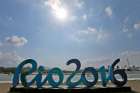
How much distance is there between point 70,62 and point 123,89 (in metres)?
5.09

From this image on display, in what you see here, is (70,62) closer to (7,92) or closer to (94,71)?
(94,71)

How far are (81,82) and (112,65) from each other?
11.0 feet

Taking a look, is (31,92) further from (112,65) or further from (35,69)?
(112,65)

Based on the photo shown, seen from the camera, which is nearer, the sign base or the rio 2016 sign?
the sign base

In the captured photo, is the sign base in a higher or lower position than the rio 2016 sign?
lower

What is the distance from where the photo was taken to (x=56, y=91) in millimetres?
20000

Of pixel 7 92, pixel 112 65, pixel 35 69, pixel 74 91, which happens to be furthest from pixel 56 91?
pixel 112 65

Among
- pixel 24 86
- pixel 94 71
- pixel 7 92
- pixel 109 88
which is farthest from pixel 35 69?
pixel 109 88

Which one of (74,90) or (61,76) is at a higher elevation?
(61,76)

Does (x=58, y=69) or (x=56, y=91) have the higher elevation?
(x=58, y=69)

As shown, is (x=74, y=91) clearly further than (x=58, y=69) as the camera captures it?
No

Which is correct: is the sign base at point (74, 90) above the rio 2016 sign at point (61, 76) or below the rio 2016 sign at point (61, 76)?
below

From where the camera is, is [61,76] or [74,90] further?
[61,76]

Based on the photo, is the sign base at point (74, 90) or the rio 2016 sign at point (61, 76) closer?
the sign base at point (74, 90)
